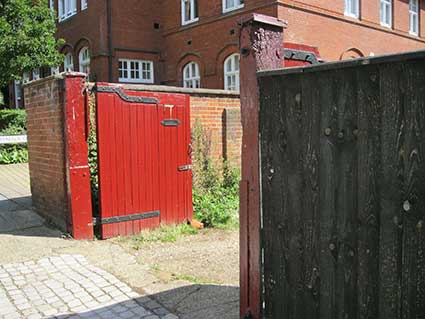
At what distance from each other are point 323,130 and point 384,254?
0.72 metres

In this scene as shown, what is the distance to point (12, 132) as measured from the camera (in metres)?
15.6

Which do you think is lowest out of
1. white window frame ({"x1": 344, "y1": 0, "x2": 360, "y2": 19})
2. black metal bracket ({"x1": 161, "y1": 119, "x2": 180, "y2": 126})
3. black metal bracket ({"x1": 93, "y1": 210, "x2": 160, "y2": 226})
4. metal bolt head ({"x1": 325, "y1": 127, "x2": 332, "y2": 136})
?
black metal bracket ({"x1": 93, "y1": 210, "x2": 160, "y2": 226})

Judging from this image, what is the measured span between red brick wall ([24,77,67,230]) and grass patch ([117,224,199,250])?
94 cm

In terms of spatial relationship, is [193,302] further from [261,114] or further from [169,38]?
[169,38]

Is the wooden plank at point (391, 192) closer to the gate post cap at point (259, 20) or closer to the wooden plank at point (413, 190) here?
the wooden plank at point (413, 190)

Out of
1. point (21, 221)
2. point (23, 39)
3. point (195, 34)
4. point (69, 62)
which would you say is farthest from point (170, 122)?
point (69, 62)

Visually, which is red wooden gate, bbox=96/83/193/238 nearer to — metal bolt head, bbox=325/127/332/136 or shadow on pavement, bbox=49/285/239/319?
shadow on pavement, bbox=49/285/239/319

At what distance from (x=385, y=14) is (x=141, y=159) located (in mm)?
18525

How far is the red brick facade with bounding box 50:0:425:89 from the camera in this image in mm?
16328

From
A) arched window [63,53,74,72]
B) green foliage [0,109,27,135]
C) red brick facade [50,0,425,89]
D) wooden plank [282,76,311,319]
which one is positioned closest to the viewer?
wooden plank [282,76,311,319]

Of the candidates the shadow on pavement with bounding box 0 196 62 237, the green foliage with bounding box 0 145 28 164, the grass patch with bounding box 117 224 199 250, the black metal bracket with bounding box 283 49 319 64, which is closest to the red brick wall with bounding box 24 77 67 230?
the shadow on pavement with bounding box 0 196 62 237

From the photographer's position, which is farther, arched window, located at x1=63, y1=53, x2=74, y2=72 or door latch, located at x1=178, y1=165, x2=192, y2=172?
arched window, located at x1=63, y1=53, x2=74, y2=72

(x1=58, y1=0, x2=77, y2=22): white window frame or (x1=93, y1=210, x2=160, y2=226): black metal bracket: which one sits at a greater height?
(x1=58, y1=0, x2=77, y2=22): white window frame

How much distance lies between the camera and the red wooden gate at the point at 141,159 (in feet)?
19.4
